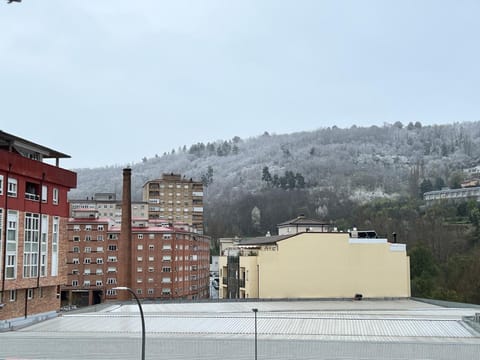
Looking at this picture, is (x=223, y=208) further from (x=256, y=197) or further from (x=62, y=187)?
(x=62, y=187)

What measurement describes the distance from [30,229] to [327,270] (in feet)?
90.9

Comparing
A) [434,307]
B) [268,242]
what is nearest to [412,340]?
[434,307]

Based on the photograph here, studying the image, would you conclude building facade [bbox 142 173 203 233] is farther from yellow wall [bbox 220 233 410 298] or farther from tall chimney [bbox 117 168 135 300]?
yellow wall [bbox 220 233 410 298]

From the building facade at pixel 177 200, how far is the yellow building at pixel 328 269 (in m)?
74.2

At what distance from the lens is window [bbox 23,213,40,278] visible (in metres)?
34.6

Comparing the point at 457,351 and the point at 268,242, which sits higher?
the point at 268,242

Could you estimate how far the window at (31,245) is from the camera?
34562 millimetres

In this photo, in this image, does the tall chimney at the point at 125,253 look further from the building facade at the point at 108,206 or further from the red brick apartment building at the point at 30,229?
the building facade at the point at 108,206

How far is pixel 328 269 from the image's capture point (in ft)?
176

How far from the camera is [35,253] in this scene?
35.7m

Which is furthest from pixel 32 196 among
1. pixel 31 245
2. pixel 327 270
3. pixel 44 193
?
pixel 327 270

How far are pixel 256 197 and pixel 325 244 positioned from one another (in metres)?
99.2

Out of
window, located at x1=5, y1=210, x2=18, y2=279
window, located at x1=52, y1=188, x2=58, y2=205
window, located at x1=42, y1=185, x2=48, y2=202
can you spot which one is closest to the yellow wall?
window, located at x1=52, y1=188, x2=58, y2=205

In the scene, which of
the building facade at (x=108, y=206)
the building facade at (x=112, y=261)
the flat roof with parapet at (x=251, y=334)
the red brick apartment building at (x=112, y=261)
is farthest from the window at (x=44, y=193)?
the building facade at (x=108, y=206)
